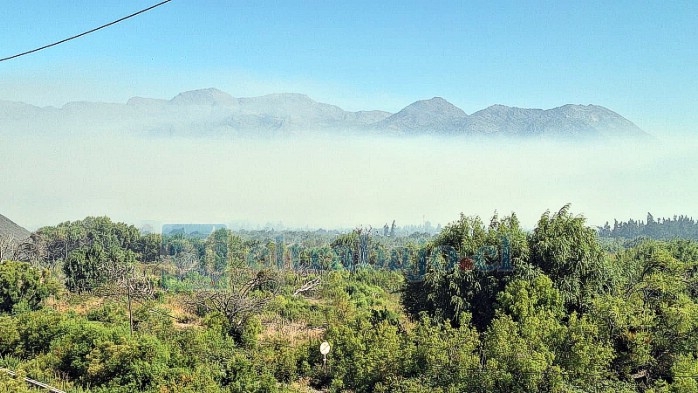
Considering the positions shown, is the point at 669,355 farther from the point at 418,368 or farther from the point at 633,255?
the point at 633,255

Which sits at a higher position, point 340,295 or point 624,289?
point 624,289

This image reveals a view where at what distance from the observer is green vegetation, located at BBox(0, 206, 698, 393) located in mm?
9969

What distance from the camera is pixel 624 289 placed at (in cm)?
1619

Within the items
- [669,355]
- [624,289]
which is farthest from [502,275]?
[669,355]

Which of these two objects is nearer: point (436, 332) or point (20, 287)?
point (436, 332)

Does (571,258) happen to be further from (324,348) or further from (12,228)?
(12,228)

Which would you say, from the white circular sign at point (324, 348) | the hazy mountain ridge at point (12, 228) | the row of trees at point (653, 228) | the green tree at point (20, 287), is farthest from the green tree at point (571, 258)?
the row of trees at point (653, 228)

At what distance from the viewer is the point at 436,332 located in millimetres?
11547

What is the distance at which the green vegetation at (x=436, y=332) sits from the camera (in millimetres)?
9969

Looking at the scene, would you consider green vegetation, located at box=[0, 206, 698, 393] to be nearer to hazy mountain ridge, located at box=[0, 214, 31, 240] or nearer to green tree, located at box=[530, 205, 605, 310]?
green tree, located at box=[530, 205, 605, 310]

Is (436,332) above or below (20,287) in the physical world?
above

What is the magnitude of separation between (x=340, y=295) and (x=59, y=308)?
12.6m

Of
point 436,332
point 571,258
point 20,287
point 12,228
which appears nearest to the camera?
point 436,332

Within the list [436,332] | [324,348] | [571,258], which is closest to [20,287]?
[324,348]
